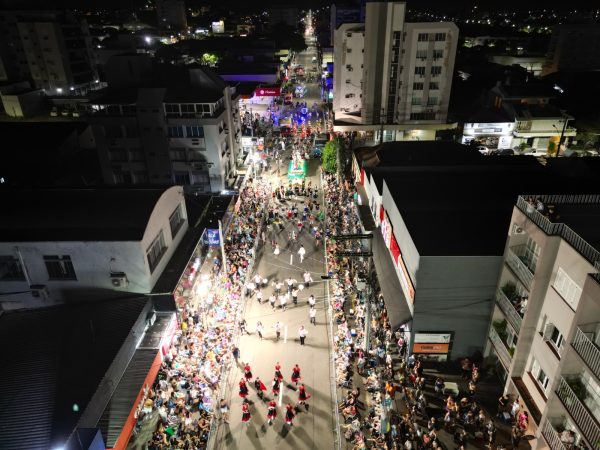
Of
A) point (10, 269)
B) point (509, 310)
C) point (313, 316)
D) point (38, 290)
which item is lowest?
point (313, 316)

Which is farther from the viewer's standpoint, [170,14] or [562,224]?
[170,14]

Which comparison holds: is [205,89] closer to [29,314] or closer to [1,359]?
[29,314]

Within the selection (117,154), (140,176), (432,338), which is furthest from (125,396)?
(117,154)

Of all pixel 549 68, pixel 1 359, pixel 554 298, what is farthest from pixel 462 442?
pixel 549 68

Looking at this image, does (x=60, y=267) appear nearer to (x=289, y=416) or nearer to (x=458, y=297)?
(x=289, y=416)

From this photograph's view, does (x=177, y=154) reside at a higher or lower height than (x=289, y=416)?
higher

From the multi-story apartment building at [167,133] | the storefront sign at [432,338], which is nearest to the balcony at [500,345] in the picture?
the storefront sign at [432,338]
